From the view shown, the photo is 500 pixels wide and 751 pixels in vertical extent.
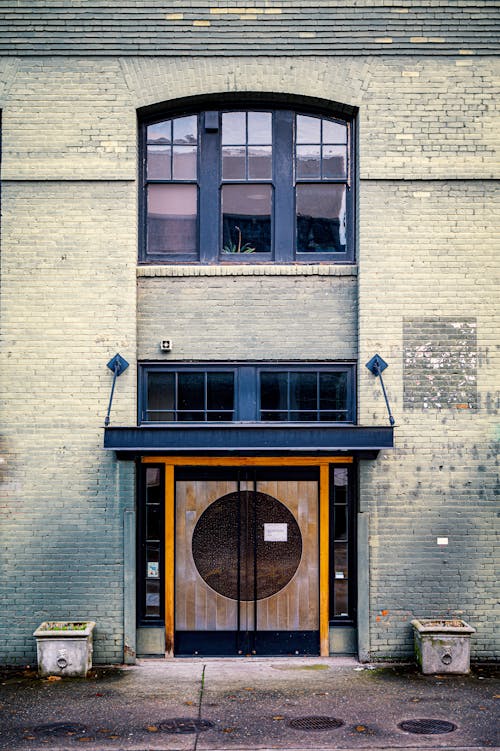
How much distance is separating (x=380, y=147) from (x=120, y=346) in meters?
4.04

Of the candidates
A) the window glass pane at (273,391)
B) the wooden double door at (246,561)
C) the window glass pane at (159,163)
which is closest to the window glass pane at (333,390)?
the window glass pane at (273,391)

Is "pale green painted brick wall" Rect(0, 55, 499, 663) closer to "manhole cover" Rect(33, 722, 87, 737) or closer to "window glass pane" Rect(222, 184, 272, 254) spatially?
"window glass pane" Rect(222, 184, 272, 254)

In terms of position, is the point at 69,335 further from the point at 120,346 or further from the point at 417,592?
the point at 417,592

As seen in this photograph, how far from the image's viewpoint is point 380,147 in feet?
33.0

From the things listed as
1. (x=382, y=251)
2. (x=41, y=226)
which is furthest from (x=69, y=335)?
(x=382, y=251)

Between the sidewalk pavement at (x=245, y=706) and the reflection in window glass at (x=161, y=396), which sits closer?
the sidewalk pavement at (x=245, y=706)

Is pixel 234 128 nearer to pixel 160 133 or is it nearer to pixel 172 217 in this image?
pixel 160 133

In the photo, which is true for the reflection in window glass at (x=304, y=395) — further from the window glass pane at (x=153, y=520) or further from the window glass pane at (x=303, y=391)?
the window glass pane at (x=153, y=520)

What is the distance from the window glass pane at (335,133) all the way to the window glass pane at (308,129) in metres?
0.09

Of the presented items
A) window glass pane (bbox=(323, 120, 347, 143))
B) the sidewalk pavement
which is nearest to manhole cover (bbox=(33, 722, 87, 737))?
the sidewalk pavement

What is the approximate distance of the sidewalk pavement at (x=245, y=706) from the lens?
743cm

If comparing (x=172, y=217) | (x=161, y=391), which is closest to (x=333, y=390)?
(x=161, y=391)

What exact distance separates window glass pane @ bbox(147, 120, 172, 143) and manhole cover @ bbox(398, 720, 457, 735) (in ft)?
24.0

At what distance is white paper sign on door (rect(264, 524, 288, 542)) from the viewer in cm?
1016
